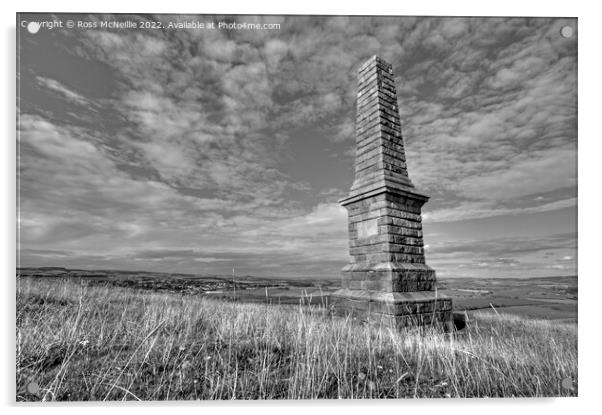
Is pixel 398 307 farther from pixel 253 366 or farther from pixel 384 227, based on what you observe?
pixel 253 366

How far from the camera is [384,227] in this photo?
6281 mm

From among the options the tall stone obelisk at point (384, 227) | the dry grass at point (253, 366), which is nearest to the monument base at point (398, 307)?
the tall stone obelisk at point (384, 227)

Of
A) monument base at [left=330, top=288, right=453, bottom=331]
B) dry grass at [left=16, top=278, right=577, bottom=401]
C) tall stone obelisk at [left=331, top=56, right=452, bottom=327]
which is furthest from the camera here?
tall stone obelisk at [left=331, top=56, right=452, bottom=327]

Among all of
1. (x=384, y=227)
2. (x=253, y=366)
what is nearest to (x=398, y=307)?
(x=384, y=227)

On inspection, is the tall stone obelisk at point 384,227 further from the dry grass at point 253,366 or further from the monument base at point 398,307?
the dry grass at point 253,366

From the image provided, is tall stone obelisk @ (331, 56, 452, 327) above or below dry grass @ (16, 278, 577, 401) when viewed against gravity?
above

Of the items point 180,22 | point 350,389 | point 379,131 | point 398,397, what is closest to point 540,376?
point 398,397

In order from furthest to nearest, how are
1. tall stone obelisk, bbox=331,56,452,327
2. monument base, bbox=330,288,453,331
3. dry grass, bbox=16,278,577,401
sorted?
tall stone obelisk, bbox=331,56,452,327, monument base, bbox=330,288,453,331, dry grass, bbox=16,278,577,401

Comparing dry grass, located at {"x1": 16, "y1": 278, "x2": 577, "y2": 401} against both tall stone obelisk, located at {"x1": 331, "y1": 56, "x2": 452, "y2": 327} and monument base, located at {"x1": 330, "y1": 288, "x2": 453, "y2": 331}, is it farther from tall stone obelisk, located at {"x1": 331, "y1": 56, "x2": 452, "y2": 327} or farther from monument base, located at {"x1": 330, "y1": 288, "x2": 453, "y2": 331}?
tall stone obelisk, located at {"x1": 331, "y1": 56, "x2": 452, "y2": 327}

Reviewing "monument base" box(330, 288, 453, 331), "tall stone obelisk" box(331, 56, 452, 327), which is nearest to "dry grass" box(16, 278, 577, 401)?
"monument base" box(330, 288, 453, 331)

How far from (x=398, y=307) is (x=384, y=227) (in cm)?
161

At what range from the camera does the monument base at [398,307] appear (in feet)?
18.2

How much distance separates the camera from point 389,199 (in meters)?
6.44

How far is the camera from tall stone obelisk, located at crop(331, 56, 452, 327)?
592 cm
